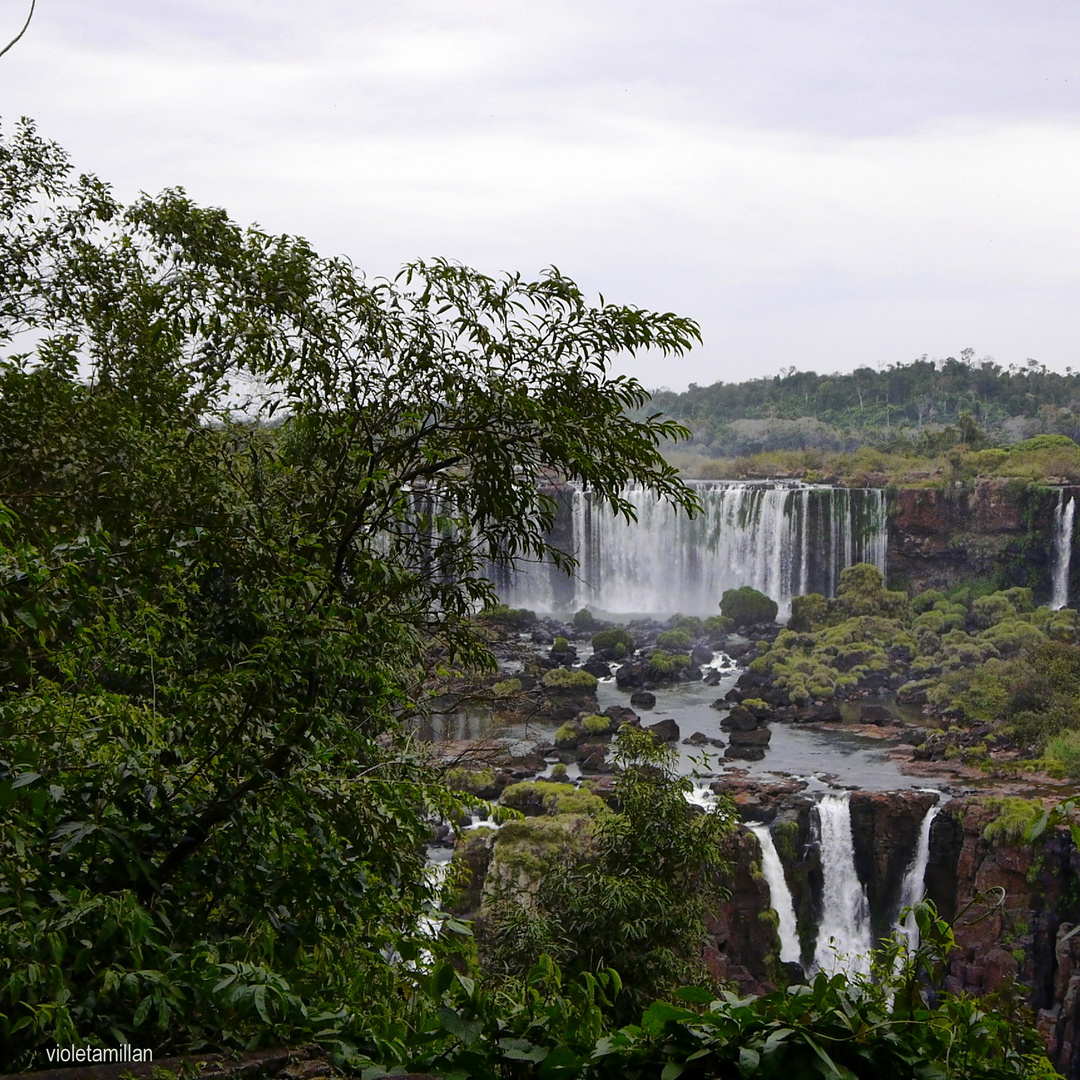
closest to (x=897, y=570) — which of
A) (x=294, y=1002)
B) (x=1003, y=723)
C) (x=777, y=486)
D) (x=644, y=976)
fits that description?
(x=777, y=486)

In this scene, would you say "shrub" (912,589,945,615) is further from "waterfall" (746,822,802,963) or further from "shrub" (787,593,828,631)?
"waterfall" (746,822,802,963)

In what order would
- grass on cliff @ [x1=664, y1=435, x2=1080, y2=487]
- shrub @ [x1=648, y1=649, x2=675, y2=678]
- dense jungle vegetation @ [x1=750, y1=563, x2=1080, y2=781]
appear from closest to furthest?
dense jungle vegetation @ [x1=750, y1=563, x2=1080, y2=781] < shrub @ [x1=648, y1=649, x2=675, y2=678] < grass on cliff @ [x1=664, y1=435, x2=1080, y2=487]

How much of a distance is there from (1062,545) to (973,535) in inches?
111

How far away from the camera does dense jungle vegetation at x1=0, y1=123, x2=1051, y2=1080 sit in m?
1.84

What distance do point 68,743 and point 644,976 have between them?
16.3 ft

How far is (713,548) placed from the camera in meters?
34.3

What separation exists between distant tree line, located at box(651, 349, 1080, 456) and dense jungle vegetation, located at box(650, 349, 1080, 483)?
2.1 inches

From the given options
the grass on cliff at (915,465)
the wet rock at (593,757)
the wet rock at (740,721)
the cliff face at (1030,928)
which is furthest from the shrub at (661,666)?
the grass on cliff at (915,465)

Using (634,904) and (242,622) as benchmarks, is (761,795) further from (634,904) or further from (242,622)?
(242,622)

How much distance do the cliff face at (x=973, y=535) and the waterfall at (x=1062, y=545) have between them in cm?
32

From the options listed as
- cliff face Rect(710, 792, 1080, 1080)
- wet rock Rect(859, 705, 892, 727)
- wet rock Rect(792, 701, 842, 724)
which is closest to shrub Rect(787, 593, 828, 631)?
wet rock Rect(859, 705, 892, 727)

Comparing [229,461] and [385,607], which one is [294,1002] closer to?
[385,607]

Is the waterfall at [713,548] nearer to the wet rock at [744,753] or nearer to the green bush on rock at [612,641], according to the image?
the green bush on rock at [612,641]

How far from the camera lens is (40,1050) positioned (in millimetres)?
1973
